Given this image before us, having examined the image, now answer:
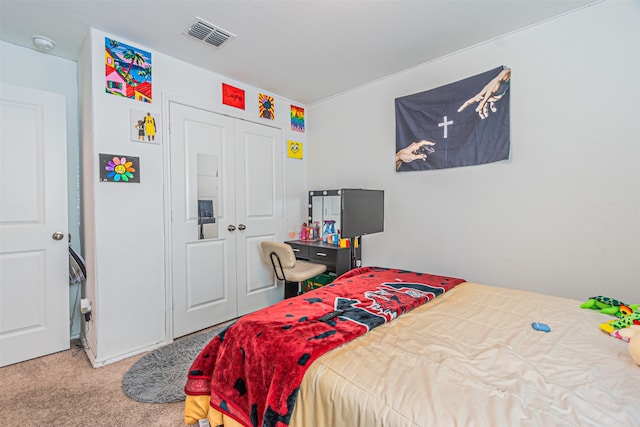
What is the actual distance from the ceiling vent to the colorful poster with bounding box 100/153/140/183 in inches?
41.8

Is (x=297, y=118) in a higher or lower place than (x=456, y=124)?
higher

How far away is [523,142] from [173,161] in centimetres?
281

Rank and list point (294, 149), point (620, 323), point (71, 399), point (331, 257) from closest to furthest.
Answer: point (620, 323) → point (71, 399) → point (331, 257) → point (294, 149)

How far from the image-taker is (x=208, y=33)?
86.4 inches

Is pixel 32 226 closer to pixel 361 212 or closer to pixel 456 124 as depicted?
pixel 361 212

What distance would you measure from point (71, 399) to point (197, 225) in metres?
1.44

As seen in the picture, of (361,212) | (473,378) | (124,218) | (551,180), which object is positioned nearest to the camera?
(473,378)

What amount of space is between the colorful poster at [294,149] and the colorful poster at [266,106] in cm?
39

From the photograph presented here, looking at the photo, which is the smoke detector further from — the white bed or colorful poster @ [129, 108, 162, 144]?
the white bed

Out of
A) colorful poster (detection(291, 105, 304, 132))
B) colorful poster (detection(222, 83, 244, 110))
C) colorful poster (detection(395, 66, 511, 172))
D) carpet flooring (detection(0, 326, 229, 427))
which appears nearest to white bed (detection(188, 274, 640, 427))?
carpet flooring (detection(0, 326, 229, 427))

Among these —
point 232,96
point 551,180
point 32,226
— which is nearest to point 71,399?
point 32,226

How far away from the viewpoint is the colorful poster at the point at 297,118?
11.8 feet

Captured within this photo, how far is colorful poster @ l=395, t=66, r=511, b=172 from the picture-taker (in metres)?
2.24

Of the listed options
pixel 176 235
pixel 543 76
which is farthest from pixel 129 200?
pixel 543 76
